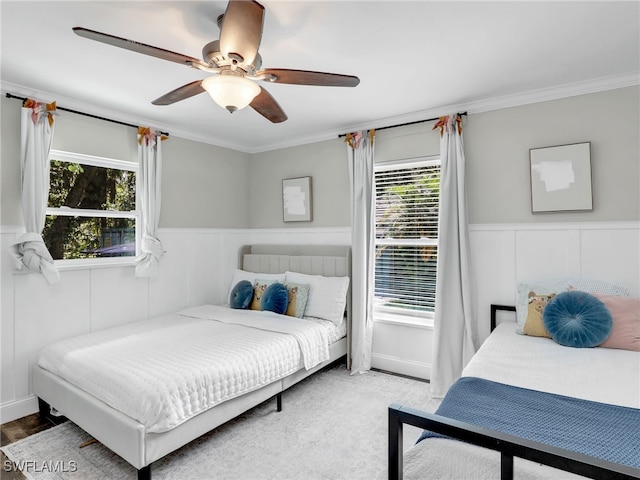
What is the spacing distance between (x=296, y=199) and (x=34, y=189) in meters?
2.42

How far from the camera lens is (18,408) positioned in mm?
2732

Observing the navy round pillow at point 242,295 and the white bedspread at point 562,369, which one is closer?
the white bedspread at point 562,369

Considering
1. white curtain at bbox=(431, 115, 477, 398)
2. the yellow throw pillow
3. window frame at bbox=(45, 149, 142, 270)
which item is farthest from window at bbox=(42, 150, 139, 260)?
the yellow throw pillow

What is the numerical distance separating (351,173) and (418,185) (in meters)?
0.69

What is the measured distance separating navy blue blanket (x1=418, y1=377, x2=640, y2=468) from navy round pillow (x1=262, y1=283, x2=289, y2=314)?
205cm

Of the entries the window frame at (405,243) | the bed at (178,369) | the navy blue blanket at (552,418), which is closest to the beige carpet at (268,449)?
the bed at (178,369)

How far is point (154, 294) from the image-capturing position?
143 inches

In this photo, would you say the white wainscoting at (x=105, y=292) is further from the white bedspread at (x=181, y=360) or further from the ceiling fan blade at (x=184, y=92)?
the ceiling fan blade at (x=184, y=92)

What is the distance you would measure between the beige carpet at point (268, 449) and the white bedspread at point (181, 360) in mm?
344

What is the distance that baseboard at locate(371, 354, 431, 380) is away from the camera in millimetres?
3443

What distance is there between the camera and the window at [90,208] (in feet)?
9.78

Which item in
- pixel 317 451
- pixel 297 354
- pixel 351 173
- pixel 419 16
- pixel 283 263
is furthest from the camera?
pixel 283 263

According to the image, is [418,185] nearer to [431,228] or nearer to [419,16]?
[431,228]

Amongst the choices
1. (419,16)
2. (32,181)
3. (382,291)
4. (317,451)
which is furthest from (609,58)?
(32,181)
